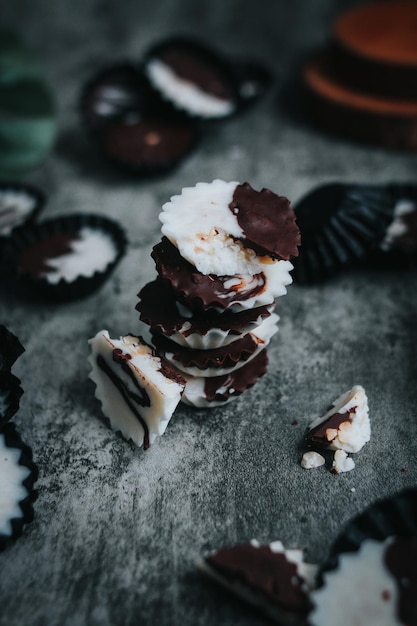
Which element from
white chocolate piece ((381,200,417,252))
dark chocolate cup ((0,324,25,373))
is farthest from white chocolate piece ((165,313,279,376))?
white chocolate piece ((381,200,417,252))

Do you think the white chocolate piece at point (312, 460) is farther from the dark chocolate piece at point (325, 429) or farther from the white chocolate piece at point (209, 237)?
the white chocolate piece at point (209, 237)

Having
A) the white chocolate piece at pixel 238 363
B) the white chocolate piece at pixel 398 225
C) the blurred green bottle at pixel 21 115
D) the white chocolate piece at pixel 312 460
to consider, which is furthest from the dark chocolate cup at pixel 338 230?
the blurred green bottle at pixel 21 115

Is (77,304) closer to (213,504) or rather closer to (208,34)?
(213,504)

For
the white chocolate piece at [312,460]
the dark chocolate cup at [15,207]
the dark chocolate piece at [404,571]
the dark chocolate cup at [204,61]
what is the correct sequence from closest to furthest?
the dark chocolate piece at [404,571] → the white chocolate piece at [312,460] → the dark chocolate cup at [15,207] → the dark chocolate cup at [204,61]

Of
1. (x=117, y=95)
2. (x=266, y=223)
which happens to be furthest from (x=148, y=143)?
(x=266, y=223)

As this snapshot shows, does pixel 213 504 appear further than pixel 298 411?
No

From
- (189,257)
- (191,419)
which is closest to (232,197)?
(189,257)

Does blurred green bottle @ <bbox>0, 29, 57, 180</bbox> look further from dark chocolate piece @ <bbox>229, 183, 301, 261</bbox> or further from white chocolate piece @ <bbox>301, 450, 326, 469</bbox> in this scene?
white chocolate piece @ <bbox>301, 450, 326, 469</bbox>
